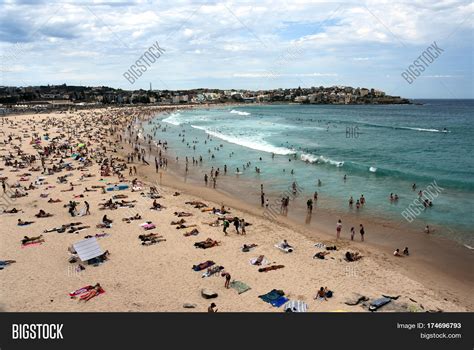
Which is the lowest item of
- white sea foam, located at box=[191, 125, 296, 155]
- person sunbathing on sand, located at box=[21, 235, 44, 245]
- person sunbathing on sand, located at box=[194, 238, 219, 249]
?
person sunbathing on sand, located at box=[194, 238, 219, 249]

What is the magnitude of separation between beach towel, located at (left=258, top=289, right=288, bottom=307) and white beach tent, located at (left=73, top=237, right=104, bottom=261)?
700cm

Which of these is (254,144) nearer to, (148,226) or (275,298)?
(148,226)

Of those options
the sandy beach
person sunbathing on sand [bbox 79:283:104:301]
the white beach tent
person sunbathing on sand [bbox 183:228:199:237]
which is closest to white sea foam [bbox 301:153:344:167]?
the sandy beach

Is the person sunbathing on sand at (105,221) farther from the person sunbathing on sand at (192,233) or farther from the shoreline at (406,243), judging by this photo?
the shoreline at (406,243)

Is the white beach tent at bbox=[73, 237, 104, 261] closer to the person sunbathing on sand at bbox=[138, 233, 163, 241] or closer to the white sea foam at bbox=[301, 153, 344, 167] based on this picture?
the person sunbathing on sand at bbox=[138, 233, 163, 241]

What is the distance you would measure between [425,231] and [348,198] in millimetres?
6678

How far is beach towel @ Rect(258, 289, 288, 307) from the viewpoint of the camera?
12683mm

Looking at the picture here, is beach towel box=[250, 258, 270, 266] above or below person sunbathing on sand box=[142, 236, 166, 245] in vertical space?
below

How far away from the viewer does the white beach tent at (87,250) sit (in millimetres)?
15445

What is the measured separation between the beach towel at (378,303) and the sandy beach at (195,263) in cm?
16

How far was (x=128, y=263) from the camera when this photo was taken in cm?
1566

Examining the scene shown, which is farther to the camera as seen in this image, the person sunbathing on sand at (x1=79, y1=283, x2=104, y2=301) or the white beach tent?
the white beach tent
